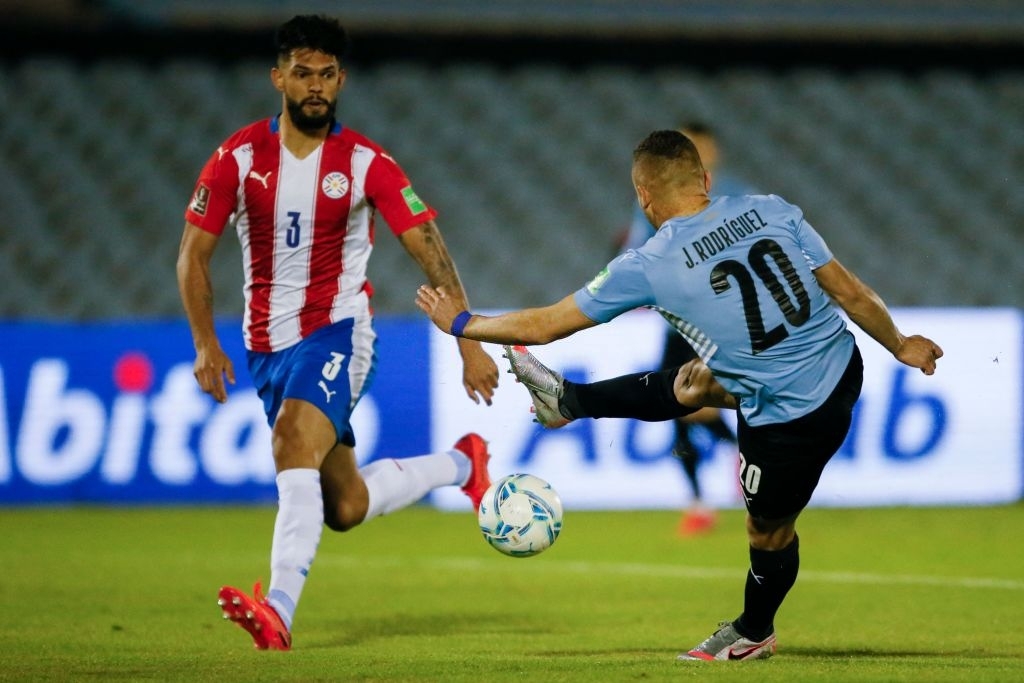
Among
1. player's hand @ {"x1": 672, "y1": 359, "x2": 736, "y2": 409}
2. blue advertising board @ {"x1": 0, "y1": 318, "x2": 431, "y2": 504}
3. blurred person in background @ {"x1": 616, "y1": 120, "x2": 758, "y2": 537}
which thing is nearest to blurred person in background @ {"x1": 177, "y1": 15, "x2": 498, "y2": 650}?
player's hand @ {"x1": 672, "y1": 359, "x2": 736, "y2": 409}

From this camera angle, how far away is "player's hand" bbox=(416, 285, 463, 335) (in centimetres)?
496

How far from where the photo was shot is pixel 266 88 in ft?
47.9

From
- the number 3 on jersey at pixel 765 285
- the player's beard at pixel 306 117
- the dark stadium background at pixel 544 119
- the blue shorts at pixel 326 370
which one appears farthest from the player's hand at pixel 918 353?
the dark stadium background at pixel 544 119

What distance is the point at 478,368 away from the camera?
5430 millimetres

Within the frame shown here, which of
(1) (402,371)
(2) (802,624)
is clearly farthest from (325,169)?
(1) (402,371)

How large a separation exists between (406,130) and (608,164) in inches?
76.3

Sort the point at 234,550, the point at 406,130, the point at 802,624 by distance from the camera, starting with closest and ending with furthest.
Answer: the point at 802,624, the point at 234,550, the point at 406,130

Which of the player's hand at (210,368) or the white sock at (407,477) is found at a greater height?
the player's hand at (210,368)

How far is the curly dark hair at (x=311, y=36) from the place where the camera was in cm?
536

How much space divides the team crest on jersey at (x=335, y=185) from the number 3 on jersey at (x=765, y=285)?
158cm

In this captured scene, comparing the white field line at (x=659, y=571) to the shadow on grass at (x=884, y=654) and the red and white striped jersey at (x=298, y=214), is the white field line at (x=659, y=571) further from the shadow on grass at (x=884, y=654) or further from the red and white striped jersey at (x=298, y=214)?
the red and white striped jersey at (x=298, y=214)

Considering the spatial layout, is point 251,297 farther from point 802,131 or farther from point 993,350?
point 802,131

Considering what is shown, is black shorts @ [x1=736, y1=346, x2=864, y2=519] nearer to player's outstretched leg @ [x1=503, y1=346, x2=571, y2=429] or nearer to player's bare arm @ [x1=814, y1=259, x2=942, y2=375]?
player's bare arm @ [x1=814, y1=259, x2=942, y2=375]

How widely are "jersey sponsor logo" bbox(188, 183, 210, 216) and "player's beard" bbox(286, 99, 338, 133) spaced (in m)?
0.40
